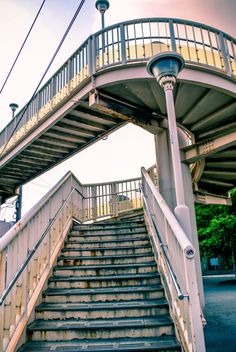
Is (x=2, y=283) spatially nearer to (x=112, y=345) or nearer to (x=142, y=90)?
(x=112, y=345)

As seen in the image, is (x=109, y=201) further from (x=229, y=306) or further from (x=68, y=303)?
(x=68, y=303)

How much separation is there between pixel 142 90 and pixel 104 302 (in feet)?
13.6

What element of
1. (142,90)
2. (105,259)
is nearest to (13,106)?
(142,90)

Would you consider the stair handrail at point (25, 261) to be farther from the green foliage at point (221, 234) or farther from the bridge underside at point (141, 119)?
the green foliage at point (221, 234)

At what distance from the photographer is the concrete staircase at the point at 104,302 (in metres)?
3.23

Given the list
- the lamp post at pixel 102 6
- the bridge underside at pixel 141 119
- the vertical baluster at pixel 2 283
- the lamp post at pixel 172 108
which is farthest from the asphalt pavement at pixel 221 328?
the lamp post at pixel 102 6

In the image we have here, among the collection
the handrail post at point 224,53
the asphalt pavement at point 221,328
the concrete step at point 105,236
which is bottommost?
the asphalt pavement at point 221,328

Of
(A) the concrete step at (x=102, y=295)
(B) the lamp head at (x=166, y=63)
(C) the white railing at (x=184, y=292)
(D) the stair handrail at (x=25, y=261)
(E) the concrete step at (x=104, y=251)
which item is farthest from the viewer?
(E) the concrete step at (x=104, y=251)

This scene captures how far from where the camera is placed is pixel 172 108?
366 cm

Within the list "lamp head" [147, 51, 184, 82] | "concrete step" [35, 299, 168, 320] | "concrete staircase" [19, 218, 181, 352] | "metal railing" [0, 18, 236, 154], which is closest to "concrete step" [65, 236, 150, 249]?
"concrete staircase" [19, 218, 181, 352]

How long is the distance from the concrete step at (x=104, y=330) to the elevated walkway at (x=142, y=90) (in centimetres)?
411

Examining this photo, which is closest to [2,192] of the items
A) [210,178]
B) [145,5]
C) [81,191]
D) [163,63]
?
[81,191]

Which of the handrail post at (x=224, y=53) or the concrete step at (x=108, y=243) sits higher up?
the handrail post at (x=224, y=53)

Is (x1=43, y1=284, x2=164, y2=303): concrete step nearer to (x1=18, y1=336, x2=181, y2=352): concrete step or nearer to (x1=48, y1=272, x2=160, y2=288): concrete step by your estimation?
(x1=48, y1=272, x2=160, y2=288): concrete step
